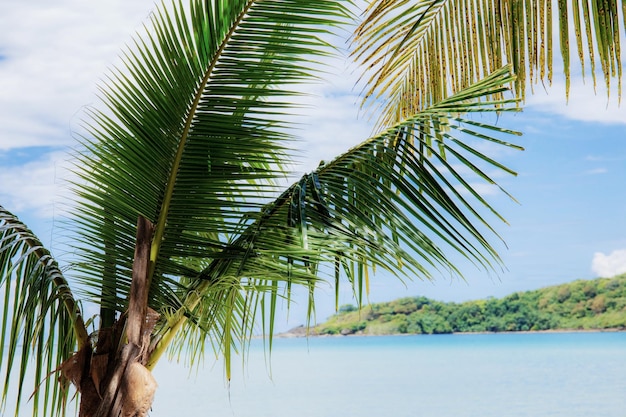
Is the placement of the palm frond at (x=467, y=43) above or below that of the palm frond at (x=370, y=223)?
above

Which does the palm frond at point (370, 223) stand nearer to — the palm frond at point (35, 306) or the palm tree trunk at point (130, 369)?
the palm tree trunk at point (130, 369)

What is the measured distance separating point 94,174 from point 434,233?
3.84 ft

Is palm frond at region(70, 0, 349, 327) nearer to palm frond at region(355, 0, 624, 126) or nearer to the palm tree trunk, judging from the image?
the palm tree trunk

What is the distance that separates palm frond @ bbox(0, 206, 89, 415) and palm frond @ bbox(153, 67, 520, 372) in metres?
0.37

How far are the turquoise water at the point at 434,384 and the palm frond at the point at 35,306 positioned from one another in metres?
13.5

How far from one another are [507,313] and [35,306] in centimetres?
3748

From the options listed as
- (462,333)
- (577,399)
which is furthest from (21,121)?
(577,399)

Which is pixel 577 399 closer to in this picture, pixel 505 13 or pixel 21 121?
pixel 505 13

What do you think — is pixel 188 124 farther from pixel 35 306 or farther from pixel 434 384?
pixel 434 384

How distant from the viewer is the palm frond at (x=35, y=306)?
2.41 m

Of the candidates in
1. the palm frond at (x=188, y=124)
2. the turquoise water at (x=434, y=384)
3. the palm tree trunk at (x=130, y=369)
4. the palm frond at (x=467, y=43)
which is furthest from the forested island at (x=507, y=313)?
the palm tree trunk at (x=130, y=369)

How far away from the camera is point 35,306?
243 cm

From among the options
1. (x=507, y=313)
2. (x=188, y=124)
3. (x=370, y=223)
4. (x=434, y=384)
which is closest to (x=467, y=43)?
(x=370, y=223)

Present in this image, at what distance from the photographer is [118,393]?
2143 mm
